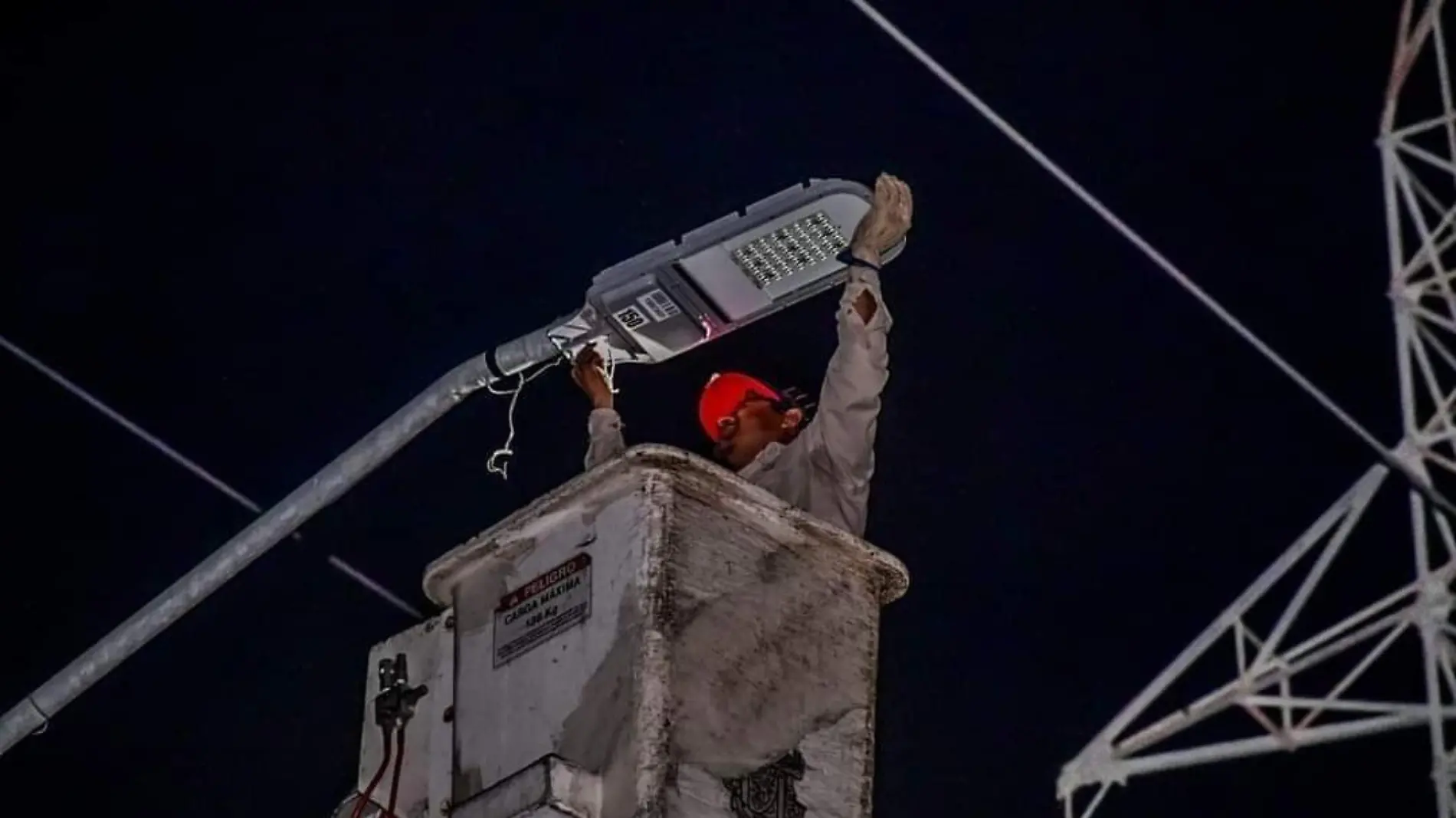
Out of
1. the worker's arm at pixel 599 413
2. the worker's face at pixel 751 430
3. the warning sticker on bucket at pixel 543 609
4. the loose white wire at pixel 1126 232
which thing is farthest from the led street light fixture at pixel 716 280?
the loose white wire at pixel 1126 232

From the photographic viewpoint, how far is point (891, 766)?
5125 millimetres

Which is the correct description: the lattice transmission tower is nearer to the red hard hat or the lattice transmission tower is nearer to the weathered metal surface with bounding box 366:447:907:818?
the red hard hat

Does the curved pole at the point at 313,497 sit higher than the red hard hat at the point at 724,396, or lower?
lower

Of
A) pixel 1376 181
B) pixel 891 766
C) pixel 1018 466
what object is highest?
pixel 1376 181

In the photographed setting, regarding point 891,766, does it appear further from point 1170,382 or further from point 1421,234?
point 1421,234

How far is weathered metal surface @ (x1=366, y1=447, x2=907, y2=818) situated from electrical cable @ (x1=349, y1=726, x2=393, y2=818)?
164 mm

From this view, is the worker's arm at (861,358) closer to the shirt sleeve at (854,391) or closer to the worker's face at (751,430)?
the shirt sleeve at (854,391)

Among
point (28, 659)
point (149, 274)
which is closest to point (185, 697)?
point (28, 659)

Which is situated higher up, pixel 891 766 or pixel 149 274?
pixel 149 274

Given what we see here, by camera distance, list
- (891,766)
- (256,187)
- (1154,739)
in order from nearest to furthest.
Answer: (256,187) → (891,766) → (1154,739)

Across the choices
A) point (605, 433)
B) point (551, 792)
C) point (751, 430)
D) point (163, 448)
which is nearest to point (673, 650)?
point (551, 792)

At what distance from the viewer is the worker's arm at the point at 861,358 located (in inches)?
118

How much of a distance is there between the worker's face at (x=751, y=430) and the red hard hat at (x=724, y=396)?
49 millimetres

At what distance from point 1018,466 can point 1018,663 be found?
1.94 feet
